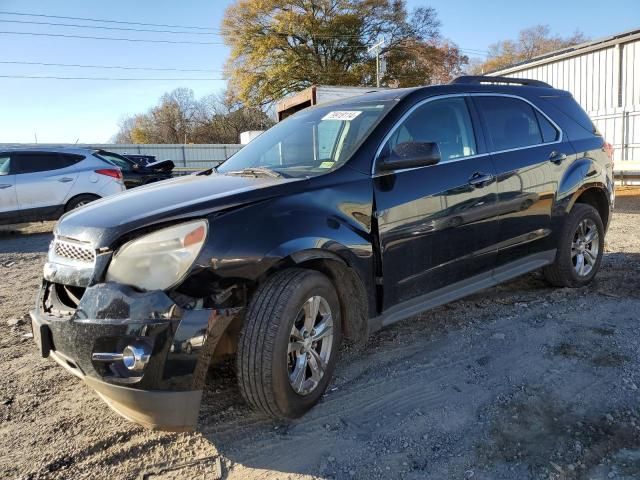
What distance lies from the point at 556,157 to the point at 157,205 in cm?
344

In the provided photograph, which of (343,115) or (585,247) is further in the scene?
(585,247)

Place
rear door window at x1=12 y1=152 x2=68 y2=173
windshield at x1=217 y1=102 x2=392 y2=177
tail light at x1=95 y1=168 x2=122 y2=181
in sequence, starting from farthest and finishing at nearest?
1. tail light at x1=95 y1=168 x2=122 y2=181
2. rear door window at x1=12 y1=152 x2=68 y2=173
3. windshield at x1=217 y1=102 x2=392 y2=177

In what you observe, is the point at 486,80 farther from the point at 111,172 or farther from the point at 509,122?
the point at 111,172

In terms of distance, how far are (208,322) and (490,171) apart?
2506mm

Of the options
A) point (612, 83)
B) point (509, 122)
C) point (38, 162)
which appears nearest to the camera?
point (509, 122)

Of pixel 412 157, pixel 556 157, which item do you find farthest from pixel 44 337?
pixel 556 157

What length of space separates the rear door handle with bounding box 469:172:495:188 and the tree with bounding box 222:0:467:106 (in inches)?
1267

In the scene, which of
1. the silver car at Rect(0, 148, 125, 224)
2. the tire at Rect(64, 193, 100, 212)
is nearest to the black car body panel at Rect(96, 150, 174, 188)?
the silver car at Rect(0, 148, 125, 224)

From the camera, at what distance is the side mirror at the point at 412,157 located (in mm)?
3174

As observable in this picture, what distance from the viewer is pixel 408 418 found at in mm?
2834

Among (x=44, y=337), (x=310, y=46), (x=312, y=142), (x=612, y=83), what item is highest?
(x=310, y=46)

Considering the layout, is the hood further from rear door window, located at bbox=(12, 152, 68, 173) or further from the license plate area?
rear door window, located at bbox=(12, 152, 68, 173)

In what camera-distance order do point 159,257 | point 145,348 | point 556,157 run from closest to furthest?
point 145,348 → point 159,257 → point 556,157

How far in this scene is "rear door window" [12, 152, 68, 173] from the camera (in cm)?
998
